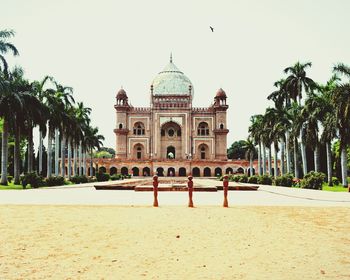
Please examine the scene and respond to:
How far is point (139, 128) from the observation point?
2635 inches

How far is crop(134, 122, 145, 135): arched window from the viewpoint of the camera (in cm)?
6675

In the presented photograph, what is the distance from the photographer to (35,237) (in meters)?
6.59

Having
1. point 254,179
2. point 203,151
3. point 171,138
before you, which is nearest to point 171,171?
point 171,138

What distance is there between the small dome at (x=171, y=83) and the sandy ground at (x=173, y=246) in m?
59.8

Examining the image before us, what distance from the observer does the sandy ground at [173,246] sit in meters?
4.45

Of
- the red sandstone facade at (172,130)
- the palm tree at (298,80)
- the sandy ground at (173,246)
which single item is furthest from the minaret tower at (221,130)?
the sandy ground at (173,246)

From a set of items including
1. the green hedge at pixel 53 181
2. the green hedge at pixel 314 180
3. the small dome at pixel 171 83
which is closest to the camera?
the green hedge at pixel 314 180

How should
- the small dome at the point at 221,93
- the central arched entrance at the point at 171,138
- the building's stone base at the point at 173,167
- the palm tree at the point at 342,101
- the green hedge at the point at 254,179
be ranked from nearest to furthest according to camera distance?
the palm tree at the point at 342,101 < the green hedge at the point at 254,179 < the building's stone base at the point at 173,167 < the central arched entrance at the point at 171,138 < the small dome at the point at 221,93

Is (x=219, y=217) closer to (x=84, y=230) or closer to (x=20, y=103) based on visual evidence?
(x=84, y=230)

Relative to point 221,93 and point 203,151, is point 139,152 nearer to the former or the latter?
point 203,151

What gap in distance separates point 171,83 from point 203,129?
994 cm

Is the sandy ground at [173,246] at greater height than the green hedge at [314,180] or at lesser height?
lesser

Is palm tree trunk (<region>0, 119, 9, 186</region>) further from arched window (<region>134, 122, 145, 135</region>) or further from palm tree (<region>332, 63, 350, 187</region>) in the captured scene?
arched window (<region>134, 122, 145, 135</region>)

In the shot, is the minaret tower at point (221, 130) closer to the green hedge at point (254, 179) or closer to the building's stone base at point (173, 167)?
the building's stone base at point (173, 167)
